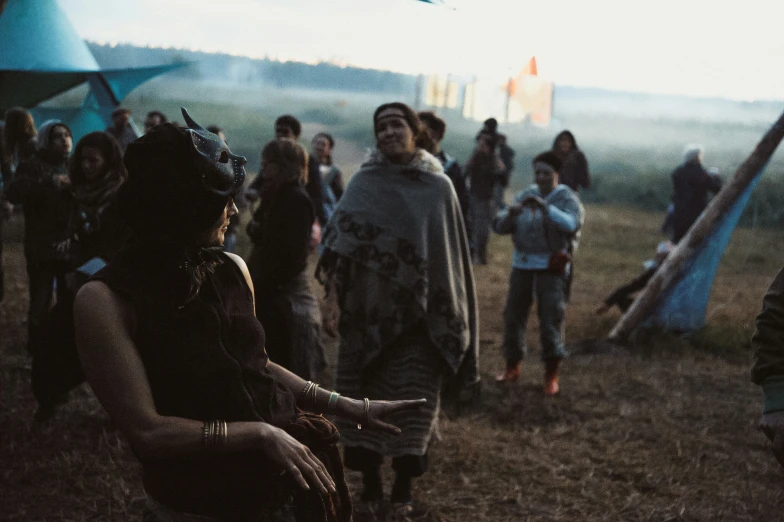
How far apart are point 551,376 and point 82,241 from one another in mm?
3607

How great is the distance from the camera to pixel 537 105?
26688 millimetres

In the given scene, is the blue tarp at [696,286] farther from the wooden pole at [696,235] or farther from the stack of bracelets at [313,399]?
the stack of bracelets at [313,399]

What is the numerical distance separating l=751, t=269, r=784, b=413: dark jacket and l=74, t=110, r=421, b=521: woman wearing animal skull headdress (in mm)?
1262

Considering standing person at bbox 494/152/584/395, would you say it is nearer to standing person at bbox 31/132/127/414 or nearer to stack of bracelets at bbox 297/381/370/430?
standing person at bbox 31/132/127/414

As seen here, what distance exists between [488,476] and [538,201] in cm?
232

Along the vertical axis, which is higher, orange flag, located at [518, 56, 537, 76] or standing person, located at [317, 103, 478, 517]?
orange flag, located at [518, 56, 537, 76]

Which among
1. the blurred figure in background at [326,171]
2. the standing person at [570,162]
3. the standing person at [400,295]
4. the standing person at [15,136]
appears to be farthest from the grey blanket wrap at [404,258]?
the standing person at [570,162]

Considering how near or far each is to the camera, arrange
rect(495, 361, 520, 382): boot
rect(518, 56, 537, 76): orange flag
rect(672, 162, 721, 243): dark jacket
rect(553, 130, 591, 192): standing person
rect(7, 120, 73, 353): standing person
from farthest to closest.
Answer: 1. rect(518, 56, 537, 76): orange flag
2. rect(672, 162, 721, 243): dark jacket
3. rect(553, 130, 591, 192): standing person
4. rect(495, 361, 520, 382): boot
5. rect(7, 120, 73, 353): standing person

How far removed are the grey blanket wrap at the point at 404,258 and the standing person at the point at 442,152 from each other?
82 cm

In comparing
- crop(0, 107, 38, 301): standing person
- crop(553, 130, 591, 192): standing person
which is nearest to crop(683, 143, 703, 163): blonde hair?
crop(553, 130, 591, 192): standing person

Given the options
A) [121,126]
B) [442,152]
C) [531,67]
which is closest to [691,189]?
[442,152]

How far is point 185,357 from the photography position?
195 cm

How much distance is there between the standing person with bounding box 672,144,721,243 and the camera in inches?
435

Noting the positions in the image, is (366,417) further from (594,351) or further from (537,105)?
(537,105)
